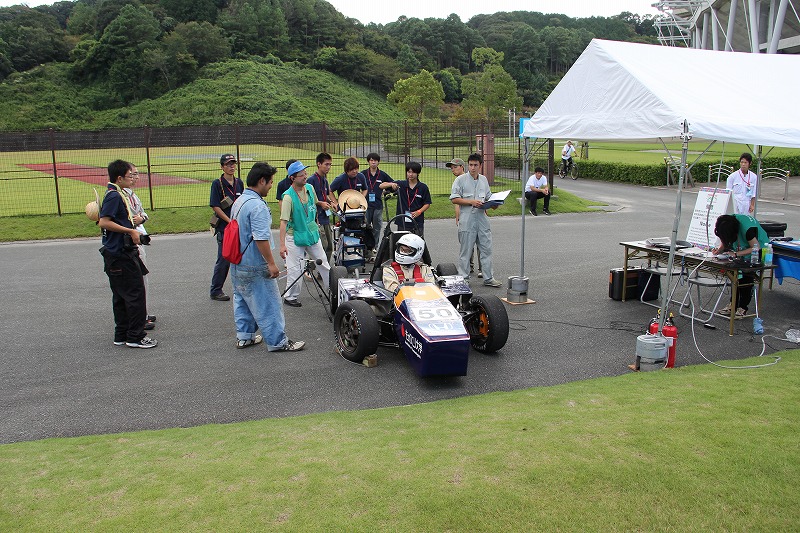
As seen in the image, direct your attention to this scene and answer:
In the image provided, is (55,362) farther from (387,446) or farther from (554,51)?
(554,51)

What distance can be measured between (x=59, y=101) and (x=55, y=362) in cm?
8954

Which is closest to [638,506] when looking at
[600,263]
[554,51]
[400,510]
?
[400,510]

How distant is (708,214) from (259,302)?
742 cm

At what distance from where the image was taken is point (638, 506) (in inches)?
145

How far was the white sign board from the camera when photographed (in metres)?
10.5

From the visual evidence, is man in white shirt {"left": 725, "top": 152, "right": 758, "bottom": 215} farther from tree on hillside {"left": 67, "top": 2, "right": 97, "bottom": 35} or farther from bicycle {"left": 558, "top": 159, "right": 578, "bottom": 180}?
tree on hillside {"left": 67, "top": 2, "right": 97, "bottom": 35}

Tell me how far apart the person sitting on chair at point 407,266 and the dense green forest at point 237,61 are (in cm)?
6870

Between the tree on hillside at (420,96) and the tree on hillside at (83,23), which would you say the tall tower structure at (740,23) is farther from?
the tree on hillside at (83,23)

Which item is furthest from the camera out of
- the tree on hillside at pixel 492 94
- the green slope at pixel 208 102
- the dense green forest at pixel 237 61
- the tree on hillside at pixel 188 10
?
the tree on hillside at pixel 188 10

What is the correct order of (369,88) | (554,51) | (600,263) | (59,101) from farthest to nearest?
(554,51)
(369,88)
(59,101)
(600,263)

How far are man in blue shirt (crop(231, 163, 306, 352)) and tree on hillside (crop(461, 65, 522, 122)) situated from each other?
6677cm

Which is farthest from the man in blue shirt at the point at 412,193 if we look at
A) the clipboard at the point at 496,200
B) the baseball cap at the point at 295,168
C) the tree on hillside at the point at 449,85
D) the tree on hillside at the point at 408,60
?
the tree on hillside at the point at 408,60

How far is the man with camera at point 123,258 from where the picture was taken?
24.9 feet

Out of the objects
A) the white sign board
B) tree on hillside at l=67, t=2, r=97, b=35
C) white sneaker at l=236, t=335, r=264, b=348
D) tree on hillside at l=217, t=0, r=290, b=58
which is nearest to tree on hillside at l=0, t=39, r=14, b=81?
tree on hillside at l=67, t=2, r=97, b=35
